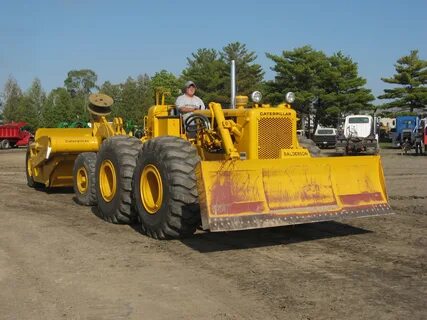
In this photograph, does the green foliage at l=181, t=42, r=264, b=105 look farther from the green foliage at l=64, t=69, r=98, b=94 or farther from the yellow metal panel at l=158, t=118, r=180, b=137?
the green foliage at l=64, t=69, r=98, b=94

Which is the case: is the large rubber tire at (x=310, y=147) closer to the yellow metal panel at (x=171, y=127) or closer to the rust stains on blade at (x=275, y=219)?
the rust stains on blade at (x=275, y=219)

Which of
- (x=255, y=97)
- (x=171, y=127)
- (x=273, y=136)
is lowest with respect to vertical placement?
(x=273, y=136)

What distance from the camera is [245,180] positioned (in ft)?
22.4

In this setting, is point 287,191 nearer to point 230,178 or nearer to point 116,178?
point 230,178

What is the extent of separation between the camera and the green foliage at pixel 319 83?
47.7 meters

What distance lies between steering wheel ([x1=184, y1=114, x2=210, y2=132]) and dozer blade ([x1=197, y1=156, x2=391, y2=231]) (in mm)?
1494

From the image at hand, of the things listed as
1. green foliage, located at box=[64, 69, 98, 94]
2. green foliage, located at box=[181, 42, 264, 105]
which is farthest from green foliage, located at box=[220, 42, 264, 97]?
green foliage, located at box=[64, 69, 98, 94]

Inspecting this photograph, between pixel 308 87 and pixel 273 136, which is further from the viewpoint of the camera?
pixel 308 87

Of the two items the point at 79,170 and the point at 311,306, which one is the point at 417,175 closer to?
the point at 79,170

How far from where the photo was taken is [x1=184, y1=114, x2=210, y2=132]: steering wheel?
8109mm

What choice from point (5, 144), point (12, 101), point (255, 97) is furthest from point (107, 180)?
point (12, 101)

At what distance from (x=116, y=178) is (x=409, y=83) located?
43.7 m

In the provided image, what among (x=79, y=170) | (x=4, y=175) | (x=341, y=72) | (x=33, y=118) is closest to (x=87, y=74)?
(x=33, y=118)

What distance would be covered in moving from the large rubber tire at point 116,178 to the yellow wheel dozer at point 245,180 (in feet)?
1.26
